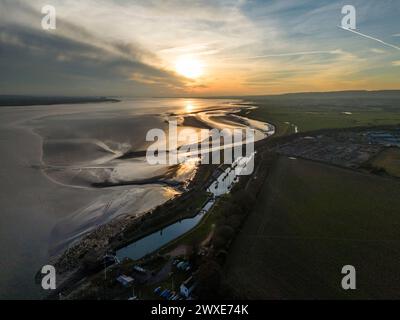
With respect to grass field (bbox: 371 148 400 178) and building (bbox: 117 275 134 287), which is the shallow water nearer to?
building (bbox: 117 275 134 287)

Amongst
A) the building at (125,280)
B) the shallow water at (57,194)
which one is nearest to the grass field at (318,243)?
the building at (125,280)

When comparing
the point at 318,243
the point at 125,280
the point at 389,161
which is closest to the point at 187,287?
the point at 125,280

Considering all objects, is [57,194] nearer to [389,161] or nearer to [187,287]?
[187,287]

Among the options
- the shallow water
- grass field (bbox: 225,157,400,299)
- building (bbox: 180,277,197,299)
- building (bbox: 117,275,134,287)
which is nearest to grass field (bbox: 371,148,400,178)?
grass field (bbox: 225,157,400,299)

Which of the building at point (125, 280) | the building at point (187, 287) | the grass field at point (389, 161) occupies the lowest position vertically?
the building at point (125, 280)

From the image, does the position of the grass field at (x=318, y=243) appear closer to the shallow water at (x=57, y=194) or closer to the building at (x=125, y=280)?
the building at (x=125, y=280)
